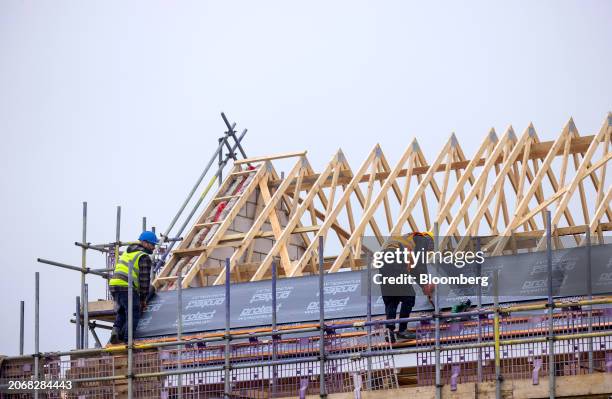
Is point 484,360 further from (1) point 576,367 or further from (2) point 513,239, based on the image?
(2) point 513,239

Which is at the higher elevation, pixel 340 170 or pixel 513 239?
pixel 340 170

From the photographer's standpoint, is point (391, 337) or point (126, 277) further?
point (126, 277)

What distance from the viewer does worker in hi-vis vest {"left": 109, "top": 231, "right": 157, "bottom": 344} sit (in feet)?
81.9

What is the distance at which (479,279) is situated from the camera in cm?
2055

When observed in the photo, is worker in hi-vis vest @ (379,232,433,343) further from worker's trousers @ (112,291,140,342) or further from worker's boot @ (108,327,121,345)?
worker's boot @ (108,327,121,345)

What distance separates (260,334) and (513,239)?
21.0 ft

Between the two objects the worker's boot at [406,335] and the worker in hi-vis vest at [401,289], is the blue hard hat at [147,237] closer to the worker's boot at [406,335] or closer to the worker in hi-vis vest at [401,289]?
the worker in hi-vis vest at [401,289]

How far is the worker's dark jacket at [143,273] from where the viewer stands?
25.0m

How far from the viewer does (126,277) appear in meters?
25.0

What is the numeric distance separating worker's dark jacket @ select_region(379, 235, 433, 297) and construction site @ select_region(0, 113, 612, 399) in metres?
0.64

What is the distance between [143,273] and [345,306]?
Result: 350 cm

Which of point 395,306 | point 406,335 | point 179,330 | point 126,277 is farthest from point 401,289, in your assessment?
point 126,277

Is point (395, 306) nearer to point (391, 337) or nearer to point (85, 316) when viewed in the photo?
point (391, 337)

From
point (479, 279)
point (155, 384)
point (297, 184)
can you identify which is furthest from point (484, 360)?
point (297, 184)
